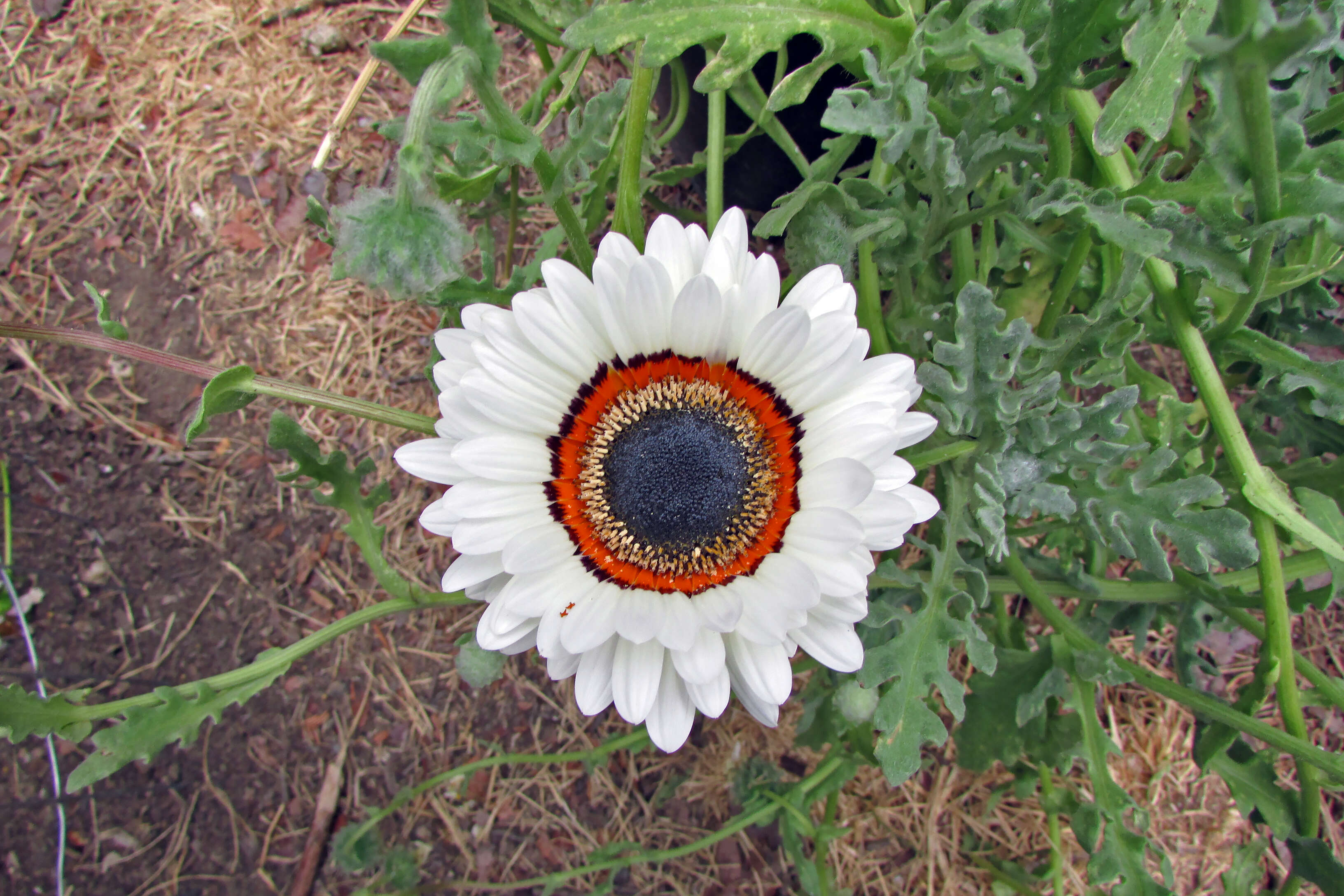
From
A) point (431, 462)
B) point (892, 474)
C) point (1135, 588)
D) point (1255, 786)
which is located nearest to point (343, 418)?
point (431, 462)

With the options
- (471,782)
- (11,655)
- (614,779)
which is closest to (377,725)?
(471,782)

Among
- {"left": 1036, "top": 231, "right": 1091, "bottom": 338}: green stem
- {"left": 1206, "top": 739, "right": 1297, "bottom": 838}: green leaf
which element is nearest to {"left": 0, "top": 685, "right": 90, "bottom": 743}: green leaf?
{"left": 1036, "top": 231, "right": 1091, "bottom": 338}: green stem

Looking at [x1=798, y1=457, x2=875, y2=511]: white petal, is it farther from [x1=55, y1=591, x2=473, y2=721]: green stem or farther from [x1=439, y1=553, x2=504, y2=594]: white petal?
[x1=55, y1=591, x2=473, y2=721]: green stem

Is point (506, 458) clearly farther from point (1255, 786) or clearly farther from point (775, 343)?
point (1255, 786)

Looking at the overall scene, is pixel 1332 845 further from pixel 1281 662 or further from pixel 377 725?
pixel 377 725

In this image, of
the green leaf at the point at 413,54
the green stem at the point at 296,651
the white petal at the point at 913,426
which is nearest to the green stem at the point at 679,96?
the green leaf at the point at 413,54

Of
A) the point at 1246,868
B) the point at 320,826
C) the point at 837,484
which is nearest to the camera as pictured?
the point at 837,484

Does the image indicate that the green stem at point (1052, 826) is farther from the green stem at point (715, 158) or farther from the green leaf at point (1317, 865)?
the green stem at point (715, 158)
